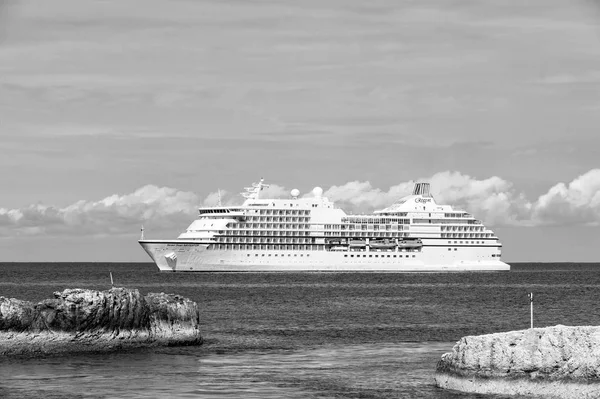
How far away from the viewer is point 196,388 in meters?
27.3

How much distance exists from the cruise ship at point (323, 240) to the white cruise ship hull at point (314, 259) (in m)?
0.12

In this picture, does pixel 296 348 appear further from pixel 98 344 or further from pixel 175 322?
pixel 98 344

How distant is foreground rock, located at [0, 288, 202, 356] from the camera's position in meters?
33.5

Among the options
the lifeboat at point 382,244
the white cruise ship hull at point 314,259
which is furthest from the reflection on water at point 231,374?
the lifeboat at point 382,244

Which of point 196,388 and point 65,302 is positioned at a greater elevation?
point 65,302

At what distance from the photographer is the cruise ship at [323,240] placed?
120 m

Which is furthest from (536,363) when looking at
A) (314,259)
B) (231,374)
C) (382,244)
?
(382,244)

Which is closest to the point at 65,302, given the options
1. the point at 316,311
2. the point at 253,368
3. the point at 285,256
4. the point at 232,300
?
the point at 253,368

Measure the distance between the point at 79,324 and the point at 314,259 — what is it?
91.3m

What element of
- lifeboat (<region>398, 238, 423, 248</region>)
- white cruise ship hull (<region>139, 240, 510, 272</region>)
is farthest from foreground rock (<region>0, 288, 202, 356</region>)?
lifeboat (<region>398, 238, 423, 248</region>)

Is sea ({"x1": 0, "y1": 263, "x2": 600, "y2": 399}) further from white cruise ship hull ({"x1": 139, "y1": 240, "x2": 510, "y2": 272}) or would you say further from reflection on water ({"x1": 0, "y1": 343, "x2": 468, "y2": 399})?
Answer: white cruise ship hull ({"x1": 139, "y1": 240, "x2": 510, "y2": 272})

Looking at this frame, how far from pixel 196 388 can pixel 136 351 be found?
8.00 metres

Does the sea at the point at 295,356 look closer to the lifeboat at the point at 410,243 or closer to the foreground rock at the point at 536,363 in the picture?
the foreground rock at the point at 536,363

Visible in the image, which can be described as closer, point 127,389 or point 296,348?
point 127,389
